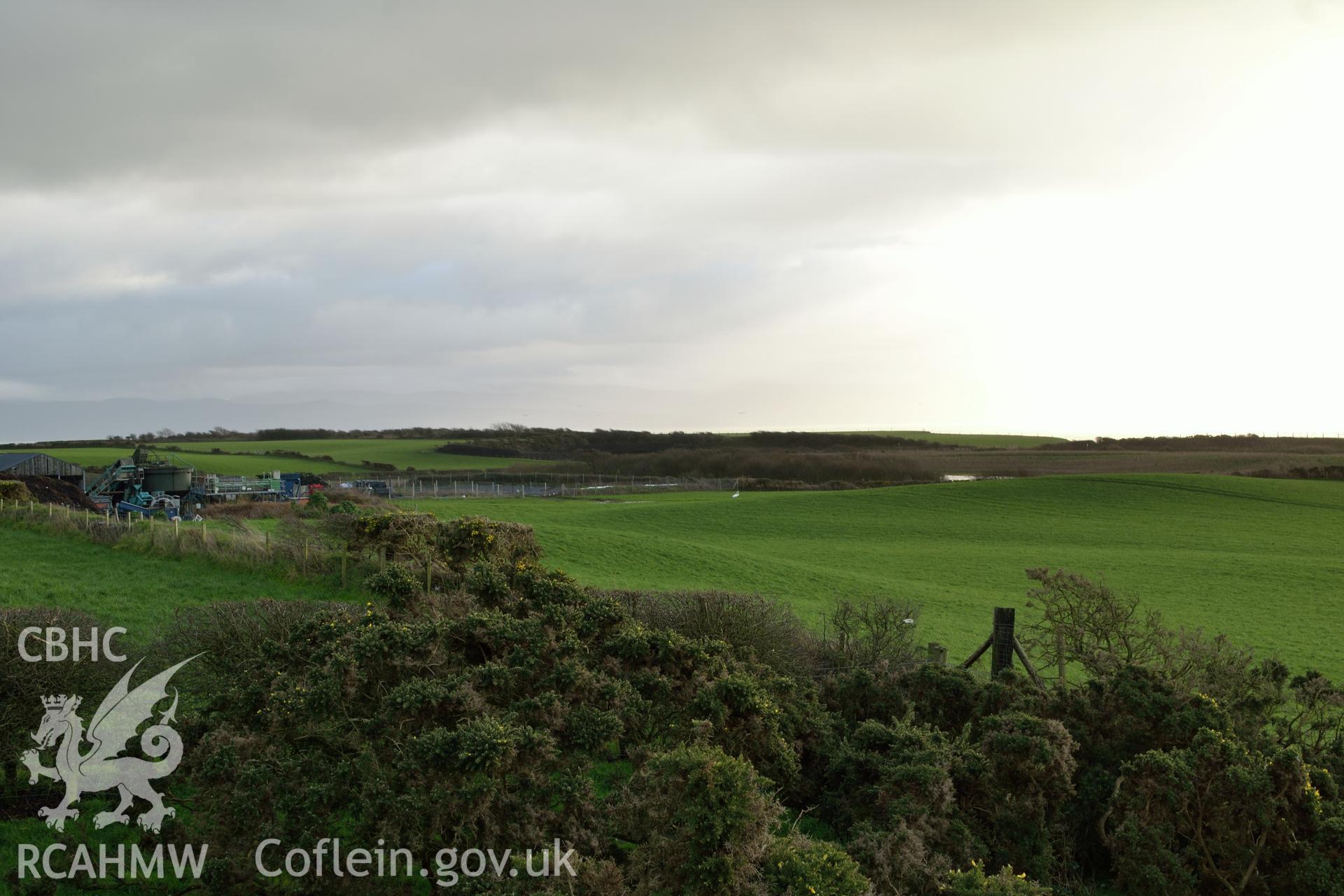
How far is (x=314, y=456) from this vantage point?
102m

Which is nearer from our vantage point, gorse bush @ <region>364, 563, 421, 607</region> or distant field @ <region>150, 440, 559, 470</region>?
gorse bush @ <region>364, 563, 421, 607</region>

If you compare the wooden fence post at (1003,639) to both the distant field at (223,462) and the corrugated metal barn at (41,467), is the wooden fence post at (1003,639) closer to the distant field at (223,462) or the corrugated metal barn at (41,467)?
the corrugated metal barn at (41,467)

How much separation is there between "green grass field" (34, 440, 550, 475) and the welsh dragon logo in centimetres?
7874

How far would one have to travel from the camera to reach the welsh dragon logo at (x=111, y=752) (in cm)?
744

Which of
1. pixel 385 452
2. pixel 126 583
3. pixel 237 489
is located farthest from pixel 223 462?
pixel 126 583

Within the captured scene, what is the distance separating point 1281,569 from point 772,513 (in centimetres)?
2485

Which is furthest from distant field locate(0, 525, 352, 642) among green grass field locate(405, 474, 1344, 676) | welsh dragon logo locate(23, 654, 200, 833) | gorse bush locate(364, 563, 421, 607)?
green grass field locate(405, 474, 1344, 676)

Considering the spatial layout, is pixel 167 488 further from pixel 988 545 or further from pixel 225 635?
pixel 988 545

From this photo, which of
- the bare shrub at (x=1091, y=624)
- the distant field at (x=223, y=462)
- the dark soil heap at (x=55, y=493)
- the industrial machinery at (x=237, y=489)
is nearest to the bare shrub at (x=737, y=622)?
the bare shrub at (x=1091, y=624)

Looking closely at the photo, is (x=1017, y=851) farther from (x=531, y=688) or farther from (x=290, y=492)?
(x=290, y=492)

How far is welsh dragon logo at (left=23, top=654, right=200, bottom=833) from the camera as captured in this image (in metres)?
7.44

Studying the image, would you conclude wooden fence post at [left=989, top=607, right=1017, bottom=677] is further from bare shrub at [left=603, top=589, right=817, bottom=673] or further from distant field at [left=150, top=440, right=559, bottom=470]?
distant field at [left=150, top=440, right=559, bottom=470]

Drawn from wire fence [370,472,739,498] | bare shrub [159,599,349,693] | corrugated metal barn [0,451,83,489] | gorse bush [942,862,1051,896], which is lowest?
wire fence [370,472,739,498]

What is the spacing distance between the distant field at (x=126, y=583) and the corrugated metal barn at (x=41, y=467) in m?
34.4
